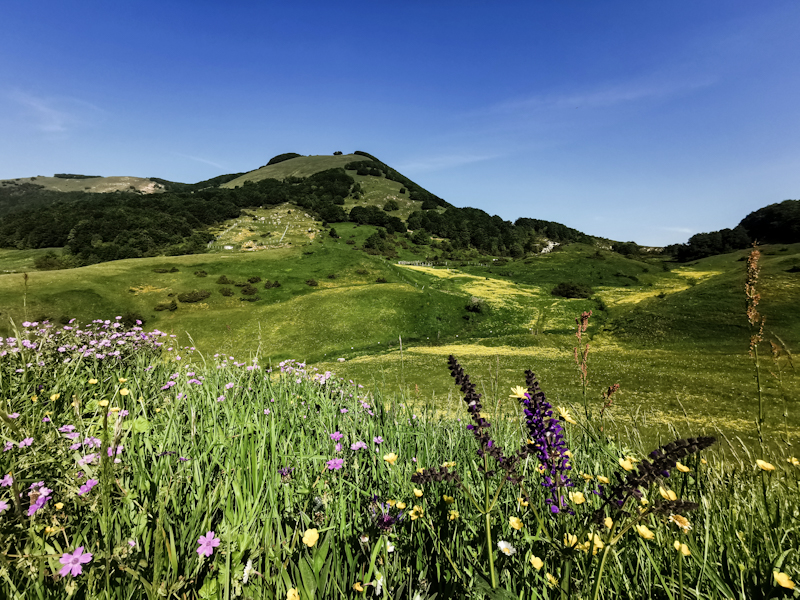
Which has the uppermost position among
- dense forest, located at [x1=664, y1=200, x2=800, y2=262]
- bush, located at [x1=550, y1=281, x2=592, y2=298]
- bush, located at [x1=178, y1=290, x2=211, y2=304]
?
dense forest, located at [x1=664, y1=200, x2=800, y2=262]

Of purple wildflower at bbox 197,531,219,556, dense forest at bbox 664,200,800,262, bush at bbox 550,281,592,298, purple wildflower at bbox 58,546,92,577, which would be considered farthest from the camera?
dense forest at bbox 664,200,800,262

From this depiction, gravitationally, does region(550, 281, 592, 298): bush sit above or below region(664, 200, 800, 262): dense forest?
below

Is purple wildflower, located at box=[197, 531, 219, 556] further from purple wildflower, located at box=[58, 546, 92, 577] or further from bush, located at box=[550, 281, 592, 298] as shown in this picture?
bush, located at box=[550, 281, 592, 298]

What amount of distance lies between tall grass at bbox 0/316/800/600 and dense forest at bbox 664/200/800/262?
123m

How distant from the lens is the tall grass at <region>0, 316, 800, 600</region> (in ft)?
5.54

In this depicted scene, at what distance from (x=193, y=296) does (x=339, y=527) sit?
5697 centimetres

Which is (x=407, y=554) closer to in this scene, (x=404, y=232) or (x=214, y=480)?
(x=214, y=480)

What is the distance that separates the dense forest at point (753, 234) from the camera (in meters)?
88.3

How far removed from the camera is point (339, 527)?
8.05ft

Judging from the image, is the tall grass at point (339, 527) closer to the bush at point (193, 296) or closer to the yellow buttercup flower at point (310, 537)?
the yellow buttercup flower at point (310, 537)

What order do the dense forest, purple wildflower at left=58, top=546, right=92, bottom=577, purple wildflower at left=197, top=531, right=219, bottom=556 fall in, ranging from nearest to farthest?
purple wildflower at left=58, top=546, right=92, bottom=577
purple wildflower at left=197, top=531, right=219, bottom=556
the dense forest

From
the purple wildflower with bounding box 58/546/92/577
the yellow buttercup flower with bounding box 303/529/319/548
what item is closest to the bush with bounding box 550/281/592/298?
the yellow buttercup flower with bounding box 303/529/319/548

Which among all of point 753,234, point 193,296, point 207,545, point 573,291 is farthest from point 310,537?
point 753,234

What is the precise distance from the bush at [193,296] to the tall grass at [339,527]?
174 ft
